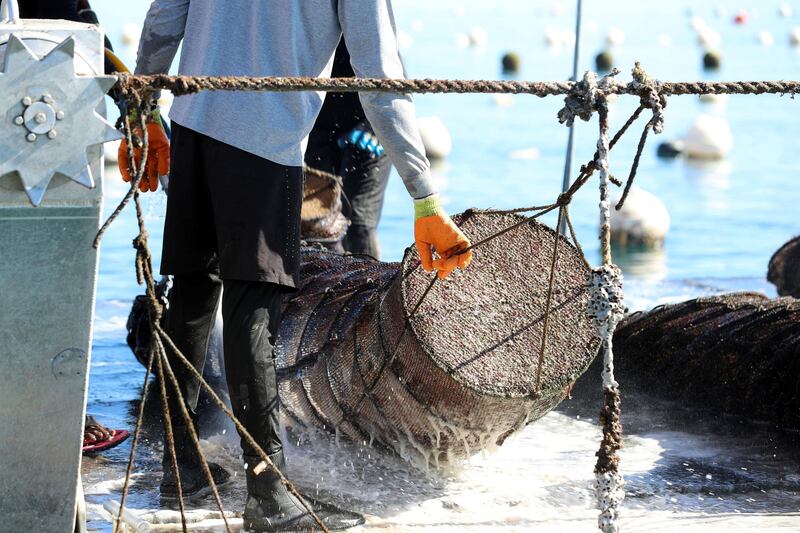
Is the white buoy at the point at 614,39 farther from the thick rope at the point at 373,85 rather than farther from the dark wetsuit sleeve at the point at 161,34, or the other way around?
the thick rope at the point at 373,85

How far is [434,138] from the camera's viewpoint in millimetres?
15875

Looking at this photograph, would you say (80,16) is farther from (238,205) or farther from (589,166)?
(589,166)

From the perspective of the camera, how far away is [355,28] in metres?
3.32

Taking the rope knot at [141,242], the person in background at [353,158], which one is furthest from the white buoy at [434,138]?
the rope knot at [141,242]

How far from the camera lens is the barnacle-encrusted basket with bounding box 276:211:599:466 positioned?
3.95m

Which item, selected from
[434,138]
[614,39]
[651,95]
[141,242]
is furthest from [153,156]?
[614,39]

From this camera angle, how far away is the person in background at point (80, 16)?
4.40 meters

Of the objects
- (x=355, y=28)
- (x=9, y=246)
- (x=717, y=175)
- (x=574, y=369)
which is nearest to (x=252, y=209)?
(x=355, y=28)

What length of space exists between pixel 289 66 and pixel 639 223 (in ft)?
27.1

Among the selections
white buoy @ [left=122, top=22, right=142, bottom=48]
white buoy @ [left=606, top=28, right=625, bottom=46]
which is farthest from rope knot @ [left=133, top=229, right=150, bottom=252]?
white buoy @ [left=606, top=28, right=625, bottom=46]

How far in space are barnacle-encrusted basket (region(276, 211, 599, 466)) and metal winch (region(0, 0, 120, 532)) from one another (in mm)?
1478

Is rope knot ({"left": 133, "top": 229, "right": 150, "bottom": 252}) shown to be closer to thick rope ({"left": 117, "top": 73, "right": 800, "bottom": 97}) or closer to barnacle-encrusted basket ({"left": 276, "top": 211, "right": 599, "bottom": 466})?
thick rope ({"left": 117, "top": 73, "right": 800, "bottom": 97})

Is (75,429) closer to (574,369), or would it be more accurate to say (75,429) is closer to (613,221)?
(574,369)

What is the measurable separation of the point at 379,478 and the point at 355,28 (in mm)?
1660
